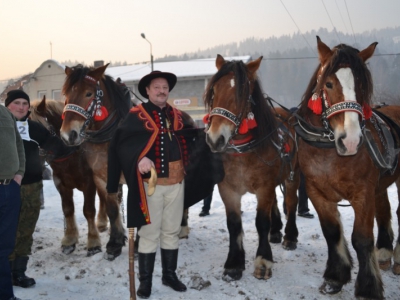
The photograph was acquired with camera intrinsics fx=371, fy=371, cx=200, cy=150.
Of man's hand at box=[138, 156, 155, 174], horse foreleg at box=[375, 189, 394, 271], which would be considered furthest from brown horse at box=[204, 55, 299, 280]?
horse foreleg at box=[375, 189, 394, 271]

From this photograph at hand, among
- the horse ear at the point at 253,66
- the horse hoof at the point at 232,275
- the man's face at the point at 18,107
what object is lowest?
the horse hoof at the point at 232,275

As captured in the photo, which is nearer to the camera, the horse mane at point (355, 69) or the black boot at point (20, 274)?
the horse mane at point (355, 69)

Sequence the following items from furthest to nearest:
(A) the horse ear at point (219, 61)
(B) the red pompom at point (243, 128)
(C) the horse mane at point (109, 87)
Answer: (C) the horse mane at point (109, 87) < (A) the horse ear at point (219, 61) < (B) the red pompom at point (243, 128)

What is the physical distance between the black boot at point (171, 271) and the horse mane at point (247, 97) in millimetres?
1520

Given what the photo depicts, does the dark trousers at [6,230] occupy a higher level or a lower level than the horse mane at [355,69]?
lower

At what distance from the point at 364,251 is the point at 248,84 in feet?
6.37

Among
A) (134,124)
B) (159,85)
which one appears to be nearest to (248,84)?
(159,85)

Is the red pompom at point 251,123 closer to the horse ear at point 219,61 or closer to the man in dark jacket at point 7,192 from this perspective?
the horse ear at point 219,61

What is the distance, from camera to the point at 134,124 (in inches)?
141

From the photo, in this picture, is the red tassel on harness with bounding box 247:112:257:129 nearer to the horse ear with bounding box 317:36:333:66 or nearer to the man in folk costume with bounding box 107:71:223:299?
the man in folk costume with bounding box 107:71:223:299

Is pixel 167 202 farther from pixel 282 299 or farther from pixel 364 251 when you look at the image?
pixel 364 251

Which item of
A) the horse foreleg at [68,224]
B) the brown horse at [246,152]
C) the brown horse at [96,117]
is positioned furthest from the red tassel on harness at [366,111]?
the horse foreleg at [68,224]

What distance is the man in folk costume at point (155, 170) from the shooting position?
138 inches

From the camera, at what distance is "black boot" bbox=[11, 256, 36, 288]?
12.9 ft
